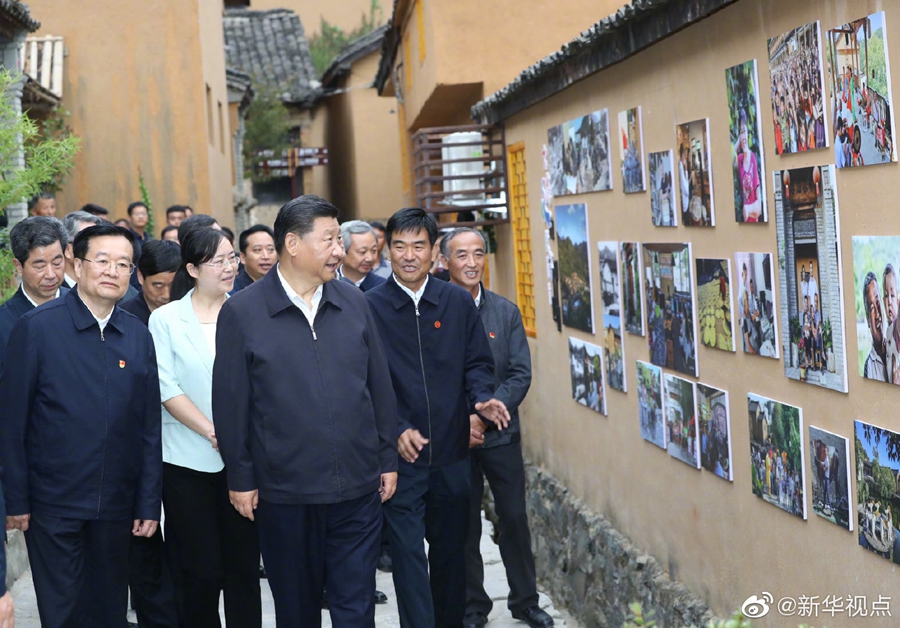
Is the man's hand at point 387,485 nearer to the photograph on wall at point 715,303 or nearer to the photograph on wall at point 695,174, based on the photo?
the photograph on wall at point 715,303

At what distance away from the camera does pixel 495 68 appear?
42.8 feet

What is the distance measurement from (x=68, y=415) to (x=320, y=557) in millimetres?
1214

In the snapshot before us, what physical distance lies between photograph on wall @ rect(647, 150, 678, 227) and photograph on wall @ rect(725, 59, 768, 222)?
2.99 feet

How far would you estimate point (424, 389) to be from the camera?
18.9ft

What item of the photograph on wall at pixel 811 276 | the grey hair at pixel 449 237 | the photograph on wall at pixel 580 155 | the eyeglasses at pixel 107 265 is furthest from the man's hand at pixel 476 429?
the photograph on wall at pixel 580 155

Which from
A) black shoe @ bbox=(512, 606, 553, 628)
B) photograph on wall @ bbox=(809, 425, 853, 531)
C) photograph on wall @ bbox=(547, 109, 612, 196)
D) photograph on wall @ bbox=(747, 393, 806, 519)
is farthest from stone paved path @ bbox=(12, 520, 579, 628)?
photograph on wall @ bbox=(547, 109, 612, 196)

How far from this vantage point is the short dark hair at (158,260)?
623 centimetres

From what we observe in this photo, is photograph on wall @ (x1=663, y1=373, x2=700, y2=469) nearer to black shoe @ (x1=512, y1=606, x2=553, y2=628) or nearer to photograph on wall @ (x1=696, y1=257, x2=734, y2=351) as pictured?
photograph on wall @ (x1=696, y1=257, x2=734, y2=351)

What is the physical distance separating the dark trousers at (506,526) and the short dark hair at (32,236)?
2763 millimetres

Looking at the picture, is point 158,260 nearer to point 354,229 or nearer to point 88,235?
point 88,235

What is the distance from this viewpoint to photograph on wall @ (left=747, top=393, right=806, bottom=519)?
5012mm

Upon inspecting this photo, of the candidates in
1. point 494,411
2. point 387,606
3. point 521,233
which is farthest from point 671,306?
point 521,233

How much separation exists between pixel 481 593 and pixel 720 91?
11.4 feet

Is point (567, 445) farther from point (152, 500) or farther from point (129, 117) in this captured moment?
point (129, 117)
